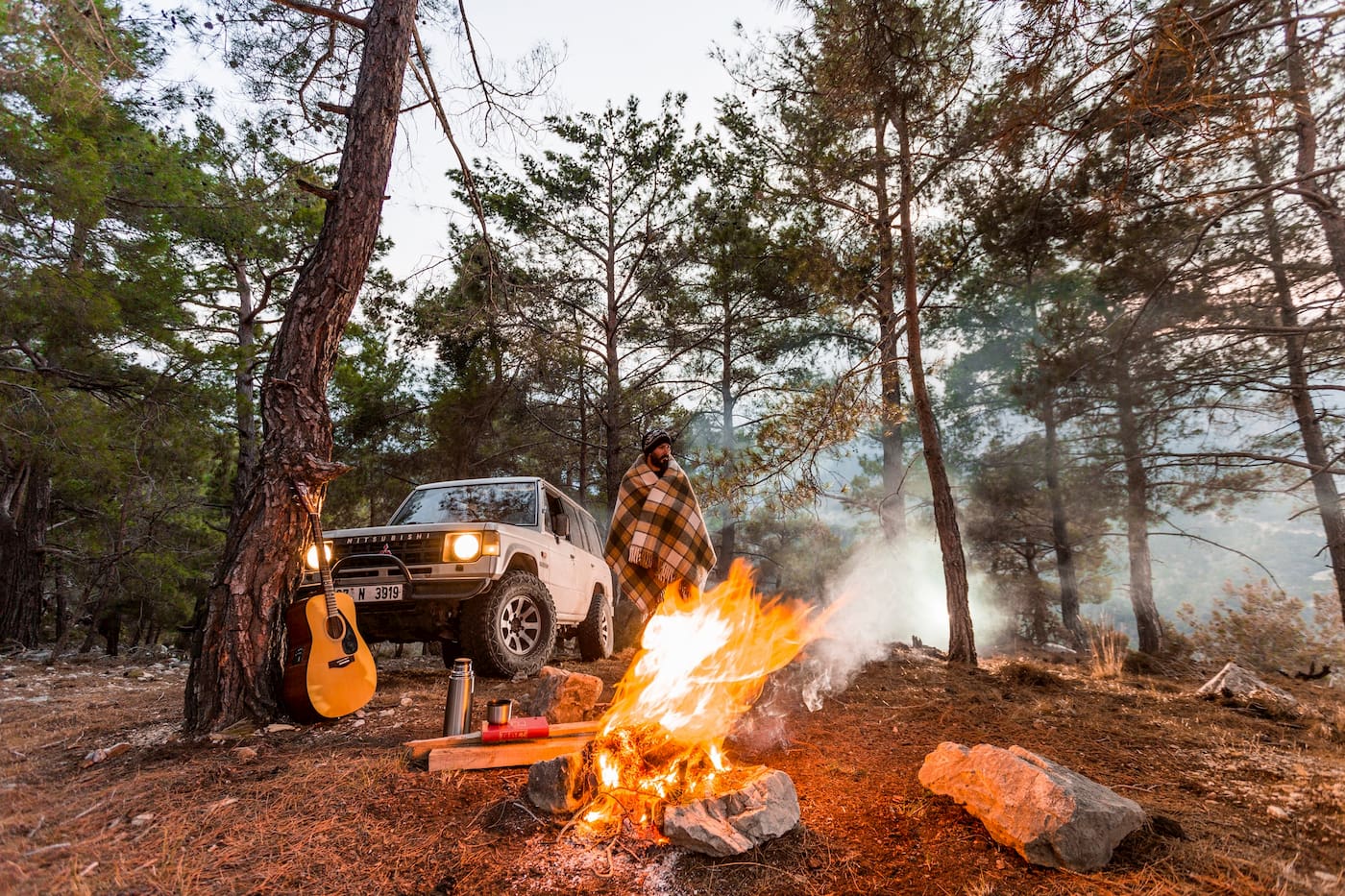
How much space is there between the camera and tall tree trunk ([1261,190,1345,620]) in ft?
24.7

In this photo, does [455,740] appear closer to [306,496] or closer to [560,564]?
[306,496]

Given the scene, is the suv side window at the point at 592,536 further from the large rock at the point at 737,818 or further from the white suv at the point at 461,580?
the large rock at the point at 737,818

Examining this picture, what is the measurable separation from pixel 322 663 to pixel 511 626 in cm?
214

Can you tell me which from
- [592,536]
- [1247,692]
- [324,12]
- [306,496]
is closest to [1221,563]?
[1247,692]

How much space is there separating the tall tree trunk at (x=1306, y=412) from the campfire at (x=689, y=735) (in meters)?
8.13

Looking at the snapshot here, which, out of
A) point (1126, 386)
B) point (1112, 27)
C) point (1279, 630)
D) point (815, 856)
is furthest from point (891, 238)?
point (1279, 630)

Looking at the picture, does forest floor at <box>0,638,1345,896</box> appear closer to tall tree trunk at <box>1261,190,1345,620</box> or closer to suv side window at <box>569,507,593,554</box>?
suv side window at <box>569,507,593,554</box>

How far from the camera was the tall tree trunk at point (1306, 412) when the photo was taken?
7527 mm

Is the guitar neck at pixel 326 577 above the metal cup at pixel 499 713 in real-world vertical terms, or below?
above

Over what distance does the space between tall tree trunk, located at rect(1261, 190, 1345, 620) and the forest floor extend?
4933 mm

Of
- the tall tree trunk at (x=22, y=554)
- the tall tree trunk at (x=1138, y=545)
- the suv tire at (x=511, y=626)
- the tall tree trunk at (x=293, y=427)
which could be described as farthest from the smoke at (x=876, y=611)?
the tall tree trunk at (x=22, y=554)

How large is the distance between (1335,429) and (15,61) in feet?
60.4

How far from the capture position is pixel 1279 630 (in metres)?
12.1

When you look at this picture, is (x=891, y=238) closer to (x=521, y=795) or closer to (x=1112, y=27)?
(x=1112, y=27)
